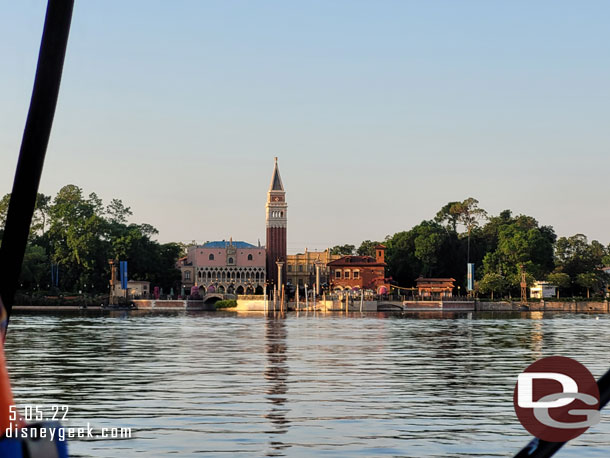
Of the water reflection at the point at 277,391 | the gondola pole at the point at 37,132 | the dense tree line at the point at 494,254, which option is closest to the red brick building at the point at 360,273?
the dense tree line at the point at 494,254

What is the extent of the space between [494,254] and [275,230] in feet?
108

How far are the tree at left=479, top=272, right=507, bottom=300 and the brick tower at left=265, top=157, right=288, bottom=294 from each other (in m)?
28.6

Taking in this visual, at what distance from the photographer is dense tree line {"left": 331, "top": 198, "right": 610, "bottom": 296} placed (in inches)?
5133

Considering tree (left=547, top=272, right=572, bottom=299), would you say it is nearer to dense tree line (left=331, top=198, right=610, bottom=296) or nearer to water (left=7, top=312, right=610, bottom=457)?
dense tree line (left=331, top=198, right=610, bottom=296)

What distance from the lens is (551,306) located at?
129 meters

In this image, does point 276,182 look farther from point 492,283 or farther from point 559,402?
point 559,402

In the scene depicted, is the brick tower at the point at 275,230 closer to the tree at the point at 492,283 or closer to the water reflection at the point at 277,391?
the tree at the point at 492,283

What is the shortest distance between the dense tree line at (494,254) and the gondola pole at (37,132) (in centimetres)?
12779

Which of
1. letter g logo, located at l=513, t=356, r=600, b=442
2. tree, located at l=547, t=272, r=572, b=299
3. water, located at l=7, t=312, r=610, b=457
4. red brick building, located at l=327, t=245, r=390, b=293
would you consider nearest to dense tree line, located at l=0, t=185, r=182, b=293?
red brick building, located at l=327, t=245, r=390, b=293

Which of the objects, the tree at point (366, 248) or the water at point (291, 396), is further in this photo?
the tree at point (366, 248)

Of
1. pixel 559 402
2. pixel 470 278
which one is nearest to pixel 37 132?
pixel 559 402

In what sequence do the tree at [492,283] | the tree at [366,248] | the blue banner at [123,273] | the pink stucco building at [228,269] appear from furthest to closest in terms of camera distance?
the tree at [366,248]
the pink stucco building at [228,269]
the tree at [492,283]
the blue banner at [123,273]

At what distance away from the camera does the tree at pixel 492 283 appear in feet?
420

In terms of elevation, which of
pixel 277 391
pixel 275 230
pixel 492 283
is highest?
pixel 275 230
